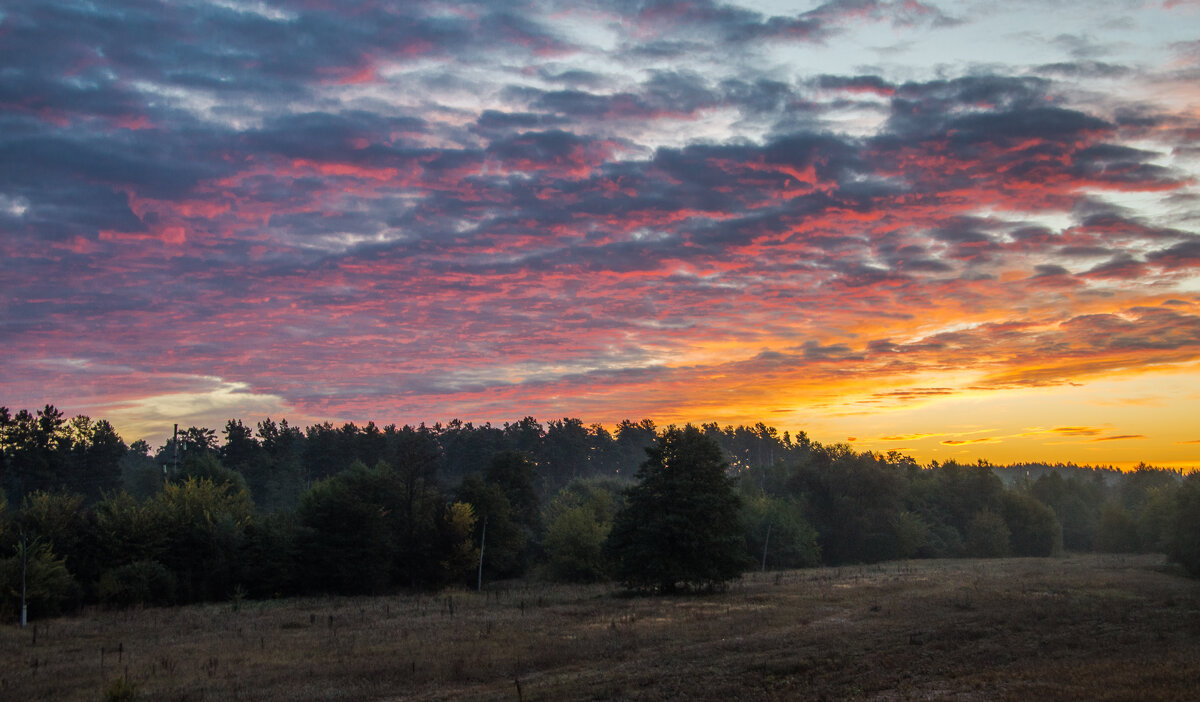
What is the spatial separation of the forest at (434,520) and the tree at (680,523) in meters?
0.16

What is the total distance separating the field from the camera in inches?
724

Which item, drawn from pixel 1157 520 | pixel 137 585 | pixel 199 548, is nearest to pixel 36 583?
pixel 137 585

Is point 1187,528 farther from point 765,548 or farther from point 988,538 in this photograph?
point 988,538

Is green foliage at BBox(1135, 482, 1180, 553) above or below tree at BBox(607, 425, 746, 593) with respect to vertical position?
below

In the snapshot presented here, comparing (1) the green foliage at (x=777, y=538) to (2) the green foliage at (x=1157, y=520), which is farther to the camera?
(1) the green foliage at (x=777, y=538)

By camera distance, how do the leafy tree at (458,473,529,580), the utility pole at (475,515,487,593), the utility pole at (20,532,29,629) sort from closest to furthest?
1. the utility pole at (20,532,29,629)
2. the utility pole at (475,515,487,593)
3. the leafy tree at (458,473,529,580)

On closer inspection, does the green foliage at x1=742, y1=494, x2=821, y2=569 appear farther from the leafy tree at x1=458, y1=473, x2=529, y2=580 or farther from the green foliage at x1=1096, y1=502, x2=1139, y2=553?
the green foliage at x1=1096, y1=502, x2=1139, y2=553

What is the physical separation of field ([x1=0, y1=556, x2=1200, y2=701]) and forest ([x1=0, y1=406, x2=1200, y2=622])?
416 inches

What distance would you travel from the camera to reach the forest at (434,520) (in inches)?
2158

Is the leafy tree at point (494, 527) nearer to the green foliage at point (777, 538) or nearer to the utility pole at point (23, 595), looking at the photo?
the green foliage at point (777, 538)

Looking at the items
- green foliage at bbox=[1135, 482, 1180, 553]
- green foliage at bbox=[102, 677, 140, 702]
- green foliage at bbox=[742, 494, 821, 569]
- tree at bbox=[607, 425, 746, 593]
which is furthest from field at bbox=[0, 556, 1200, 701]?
green foliage at bbox=[1135, 482, 1180, 553]

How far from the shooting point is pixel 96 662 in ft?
91.9

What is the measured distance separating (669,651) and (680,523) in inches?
1103

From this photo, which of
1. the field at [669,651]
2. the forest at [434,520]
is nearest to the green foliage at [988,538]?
the forest at [434,520]
